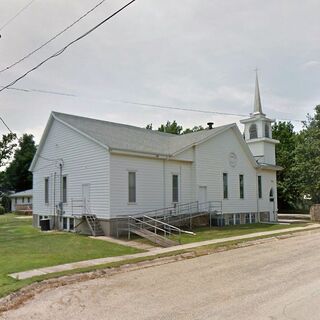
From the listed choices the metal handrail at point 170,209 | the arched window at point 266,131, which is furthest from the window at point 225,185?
the arched window at point 266,131

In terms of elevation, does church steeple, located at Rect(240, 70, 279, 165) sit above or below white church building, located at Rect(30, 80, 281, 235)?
above

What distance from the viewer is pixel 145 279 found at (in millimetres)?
10906

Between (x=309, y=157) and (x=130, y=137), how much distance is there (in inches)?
917

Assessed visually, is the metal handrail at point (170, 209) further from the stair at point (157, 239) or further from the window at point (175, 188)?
the stair at point (157, 239)

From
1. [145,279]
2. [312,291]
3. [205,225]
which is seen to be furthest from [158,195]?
[312,291]

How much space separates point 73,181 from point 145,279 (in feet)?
47.0

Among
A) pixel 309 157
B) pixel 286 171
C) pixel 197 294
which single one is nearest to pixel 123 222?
pixel 197 294

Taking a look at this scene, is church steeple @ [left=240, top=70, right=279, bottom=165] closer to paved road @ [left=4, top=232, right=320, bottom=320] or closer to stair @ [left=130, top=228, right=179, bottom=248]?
stair @ [left=130, top=228, right=179, bottom=248]

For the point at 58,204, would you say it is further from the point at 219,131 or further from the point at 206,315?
the point at 206,315

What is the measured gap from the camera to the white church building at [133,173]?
21969mm

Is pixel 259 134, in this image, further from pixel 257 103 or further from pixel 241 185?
pixel 241 185

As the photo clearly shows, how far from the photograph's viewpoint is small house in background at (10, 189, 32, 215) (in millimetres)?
53656

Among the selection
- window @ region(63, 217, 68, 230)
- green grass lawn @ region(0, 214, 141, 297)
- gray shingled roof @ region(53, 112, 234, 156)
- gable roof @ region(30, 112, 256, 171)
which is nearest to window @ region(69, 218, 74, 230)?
window @ region(63, 217, 68, 230)

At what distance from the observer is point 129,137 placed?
83.4ft
